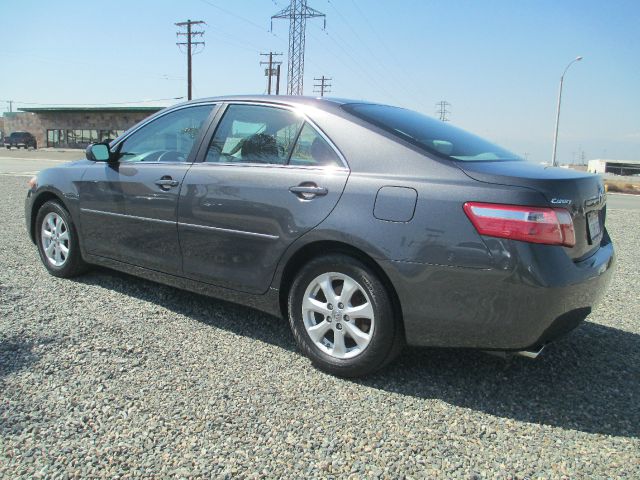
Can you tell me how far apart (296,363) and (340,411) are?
2.07ft

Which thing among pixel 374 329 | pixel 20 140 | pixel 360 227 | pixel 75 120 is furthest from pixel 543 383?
pixel 75 120

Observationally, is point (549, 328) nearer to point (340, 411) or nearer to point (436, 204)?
point (436, 204)

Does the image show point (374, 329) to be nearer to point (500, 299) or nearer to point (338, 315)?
point (338, 315)

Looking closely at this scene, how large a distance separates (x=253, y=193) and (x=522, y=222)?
159 cm

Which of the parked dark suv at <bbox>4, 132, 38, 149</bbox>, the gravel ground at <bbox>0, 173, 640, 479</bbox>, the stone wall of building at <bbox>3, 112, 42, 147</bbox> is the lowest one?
the gravel ground at <bbox>0, 173, 640, 479</bbox>

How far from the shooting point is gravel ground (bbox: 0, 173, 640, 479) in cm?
224

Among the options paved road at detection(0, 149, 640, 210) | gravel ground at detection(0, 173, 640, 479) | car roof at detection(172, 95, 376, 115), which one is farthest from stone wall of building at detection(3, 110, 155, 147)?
gravel ground at detection(0, 173, 640, 479)

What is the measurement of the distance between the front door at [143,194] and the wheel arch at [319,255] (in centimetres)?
90

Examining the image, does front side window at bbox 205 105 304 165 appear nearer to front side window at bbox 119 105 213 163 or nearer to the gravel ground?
front side window at bbox 119 105 213 163

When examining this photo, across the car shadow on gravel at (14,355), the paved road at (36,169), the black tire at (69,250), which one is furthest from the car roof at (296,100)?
the paved road at (36,169)

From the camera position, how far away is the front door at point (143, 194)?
379 centimetres

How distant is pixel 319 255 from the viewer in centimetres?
309

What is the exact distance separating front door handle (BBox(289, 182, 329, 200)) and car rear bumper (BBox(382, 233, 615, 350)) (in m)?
0.57

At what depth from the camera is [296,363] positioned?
Result: 325 cm
